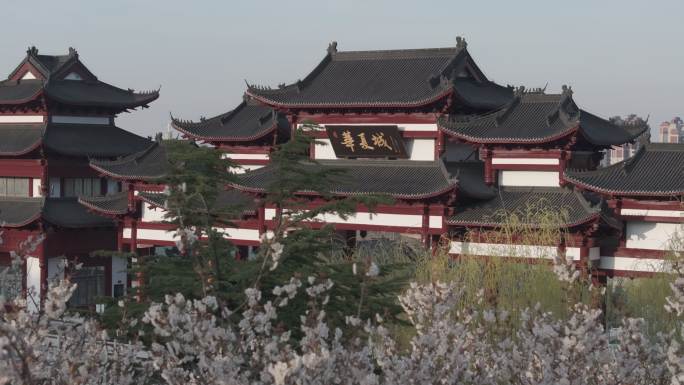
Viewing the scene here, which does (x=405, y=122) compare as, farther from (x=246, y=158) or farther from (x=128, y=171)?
(x=128, y=171)

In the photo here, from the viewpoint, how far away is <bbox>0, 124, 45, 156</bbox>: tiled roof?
126 feet

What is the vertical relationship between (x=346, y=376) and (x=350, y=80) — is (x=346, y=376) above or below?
below

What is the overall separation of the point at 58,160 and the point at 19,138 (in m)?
1.77

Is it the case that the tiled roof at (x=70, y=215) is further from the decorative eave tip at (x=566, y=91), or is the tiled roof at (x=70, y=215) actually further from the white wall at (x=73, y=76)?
the decorative eave tip at (x=566, y=91)

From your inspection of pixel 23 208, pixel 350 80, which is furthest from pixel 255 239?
pixel 23 208

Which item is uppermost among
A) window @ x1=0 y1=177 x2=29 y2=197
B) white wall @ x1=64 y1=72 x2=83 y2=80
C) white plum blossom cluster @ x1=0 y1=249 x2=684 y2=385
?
white wall @ x1=64 y1=72 x2=83 y2=80

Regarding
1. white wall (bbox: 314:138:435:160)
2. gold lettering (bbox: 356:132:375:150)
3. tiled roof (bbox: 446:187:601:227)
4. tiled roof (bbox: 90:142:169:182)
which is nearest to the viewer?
tiled roof (bbox: 446:187:601:227)

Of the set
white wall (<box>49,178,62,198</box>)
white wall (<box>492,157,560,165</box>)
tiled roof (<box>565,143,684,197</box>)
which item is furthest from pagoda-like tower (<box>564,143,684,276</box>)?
white wall (<box>49,178,62,198</box>)

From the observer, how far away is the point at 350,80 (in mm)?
35531

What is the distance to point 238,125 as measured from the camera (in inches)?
1501

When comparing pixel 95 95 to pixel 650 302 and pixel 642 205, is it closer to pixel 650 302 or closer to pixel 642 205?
pixel 642 205

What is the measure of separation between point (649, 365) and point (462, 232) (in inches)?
822

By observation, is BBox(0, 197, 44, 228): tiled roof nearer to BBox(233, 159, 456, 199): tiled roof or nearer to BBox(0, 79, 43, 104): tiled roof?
BBox(0, 79, 43, 104): tiled roof

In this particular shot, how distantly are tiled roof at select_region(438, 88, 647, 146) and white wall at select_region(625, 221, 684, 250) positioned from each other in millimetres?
3255
